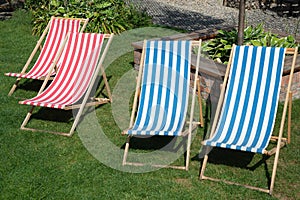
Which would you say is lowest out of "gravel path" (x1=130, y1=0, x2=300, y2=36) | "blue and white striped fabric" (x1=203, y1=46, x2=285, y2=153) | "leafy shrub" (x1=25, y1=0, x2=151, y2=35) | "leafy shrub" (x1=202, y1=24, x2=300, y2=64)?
"gravel path" (x1=130, y1=0, x2=300, y2=36)

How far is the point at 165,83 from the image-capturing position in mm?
5059

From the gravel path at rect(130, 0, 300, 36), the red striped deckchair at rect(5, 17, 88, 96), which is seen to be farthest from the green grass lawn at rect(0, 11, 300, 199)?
the gravel path at rect(130, 0, 300, 36)

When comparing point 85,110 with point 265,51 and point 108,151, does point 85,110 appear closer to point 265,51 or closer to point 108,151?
point 108,151

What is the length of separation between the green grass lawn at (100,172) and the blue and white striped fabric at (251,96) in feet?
1.14

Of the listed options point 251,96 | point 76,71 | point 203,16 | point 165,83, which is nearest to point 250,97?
point 251,96

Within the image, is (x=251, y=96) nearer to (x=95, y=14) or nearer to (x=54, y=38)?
(x=54, y=38)

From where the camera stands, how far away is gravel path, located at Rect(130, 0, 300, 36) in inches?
400

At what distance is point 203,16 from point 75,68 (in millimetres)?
6011

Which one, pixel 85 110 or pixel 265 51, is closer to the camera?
pixel 265 51

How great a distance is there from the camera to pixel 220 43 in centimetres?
664

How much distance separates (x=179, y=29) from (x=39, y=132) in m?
5.21

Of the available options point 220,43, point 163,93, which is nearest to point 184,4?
point 220,43

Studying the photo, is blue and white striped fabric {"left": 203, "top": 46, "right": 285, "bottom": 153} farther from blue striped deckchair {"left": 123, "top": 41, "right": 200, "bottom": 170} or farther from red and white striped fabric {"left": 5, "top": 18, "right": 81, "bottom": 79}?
red and white striped fabric {"left": 5, "top": 18, "right": 81, "bottom": 79}

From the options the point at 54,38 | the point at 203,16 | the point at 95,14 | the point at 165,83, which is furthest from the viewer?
the point at 203,16
